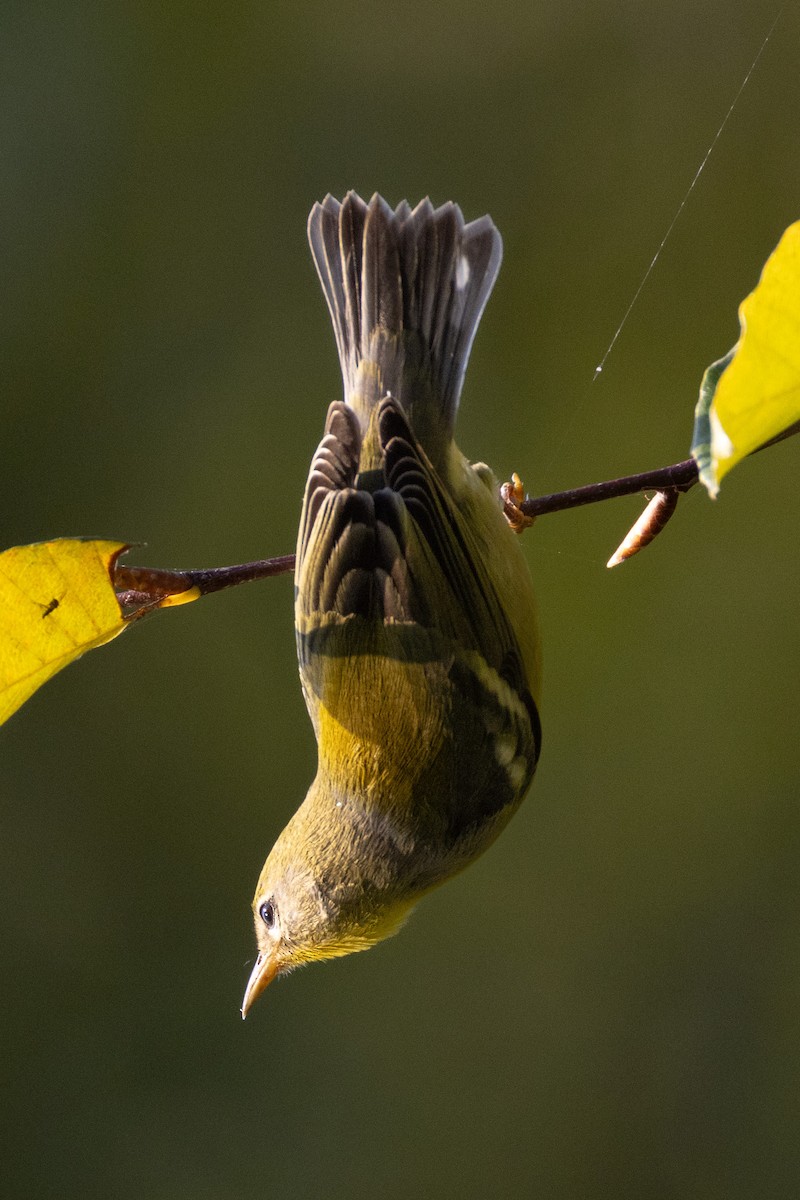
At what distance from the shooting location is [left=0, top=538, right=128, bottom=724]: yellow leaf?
1.26 metres

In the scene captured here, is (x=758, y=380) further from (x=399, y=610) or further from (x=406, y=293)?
(x=406, y=293)

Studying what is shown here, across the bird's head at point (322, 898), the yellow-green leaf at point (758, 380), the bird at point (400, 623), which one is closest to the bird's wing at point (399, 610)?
the bird at point (400, 623)

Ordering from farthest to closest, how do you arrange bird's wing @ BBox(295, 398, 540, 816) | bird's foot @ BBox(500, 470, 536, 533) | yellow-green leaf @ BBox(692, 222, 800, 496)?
bird's foot @ BBox(500, 470, 536, 533) < bird's wing @ BBox(295, 398, 540, 816) < yellow-green leaf @ BBox(692, 222, 800, 496)

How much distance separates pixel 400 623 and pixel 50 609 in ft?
1.71

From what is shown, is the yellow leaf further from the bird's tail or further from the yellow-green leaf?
the bird's tail

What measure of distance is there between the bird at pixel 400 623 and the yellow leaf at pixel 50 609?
0.41m

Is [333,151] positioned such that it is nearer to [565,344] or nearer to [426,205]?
[565,344]

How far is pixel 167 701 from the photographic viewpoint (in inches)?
167

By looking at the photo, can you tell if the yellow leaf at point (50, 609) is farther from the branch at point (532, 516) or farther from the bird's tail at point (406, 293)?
the bird's tail at point (406, 293)

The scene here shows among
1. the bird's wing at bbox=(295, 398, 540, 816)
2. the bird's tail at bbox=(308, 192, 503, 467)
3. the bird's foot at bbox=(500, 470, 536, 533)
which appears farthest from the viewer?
the bird's tail at bbox=(308, 192, 503, 467)

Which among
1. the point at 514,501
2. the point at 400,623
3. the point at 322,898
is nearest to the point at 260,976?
the point at 322,898

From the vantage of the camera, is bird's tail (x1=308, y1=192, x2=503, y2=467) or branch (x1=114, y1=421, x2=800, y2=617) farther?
bird's tail (x1=308, y1=192, x2=503, y2=467)

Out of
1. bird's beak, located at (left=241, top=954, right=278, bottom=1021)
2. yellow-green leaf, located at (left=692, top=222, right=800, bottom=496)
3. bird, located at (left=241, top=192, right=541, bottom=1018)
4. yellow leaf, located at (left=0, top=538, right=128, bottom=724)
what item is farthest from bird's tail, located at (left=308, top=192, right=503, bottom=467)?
yellow-green leaf, located at (left=692, top=222, right=800, bottom=496)

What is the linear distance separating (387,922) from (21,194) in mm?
3516
